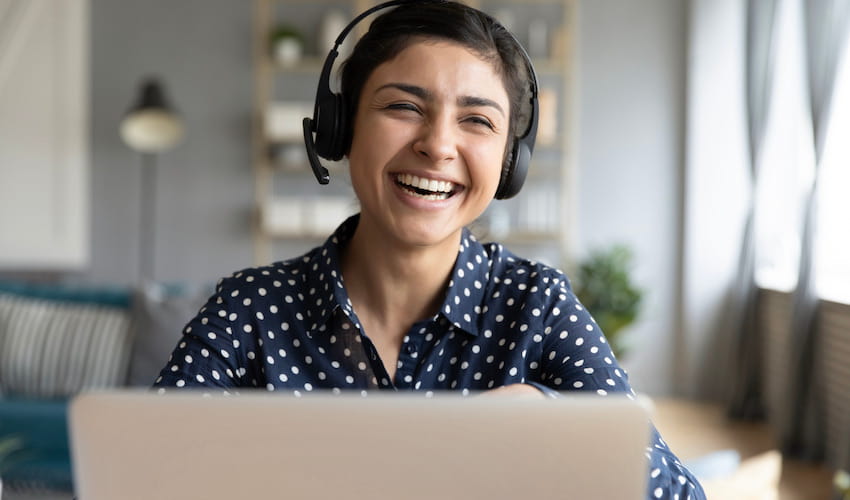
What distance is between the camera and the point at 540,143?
243 inches

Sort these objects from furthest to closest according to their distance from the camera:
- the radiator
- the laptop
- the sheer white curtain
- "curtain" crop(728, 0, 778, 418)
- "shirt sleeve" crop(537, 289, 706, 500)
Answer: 1. the sheer white curtain
2. "curtain" crop(728, 0, 778, 418)
3. the radiator
4. "shirt sleeve" crop(537, 289, 706, 500)
5. the laptop

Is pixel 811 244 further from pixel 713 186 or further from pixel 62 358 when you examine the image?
pixel 62 358

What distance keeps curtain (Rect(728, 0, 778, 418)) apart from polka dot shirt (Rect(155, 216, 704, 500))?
13.8 feet

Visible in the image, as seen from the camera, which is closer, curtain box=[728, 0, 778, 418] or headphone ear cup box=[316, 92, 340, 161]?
headphone ear cup box=[316, 92, 340, 161]

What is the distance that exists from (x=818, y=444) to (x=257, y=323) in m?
3.64

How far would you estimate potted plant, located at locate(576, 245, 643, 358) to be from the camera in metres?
5.70

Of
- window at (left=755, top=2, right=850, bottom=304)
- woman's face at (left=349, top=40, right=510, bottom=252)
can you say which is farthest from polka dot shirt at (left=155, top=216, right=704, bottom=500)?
window at (left=755, top=2, right=850, bottom=304)

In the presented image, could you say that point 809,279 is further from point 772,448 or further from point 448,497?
point 448,497

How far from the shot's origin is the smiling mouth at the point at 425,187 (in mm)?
1236

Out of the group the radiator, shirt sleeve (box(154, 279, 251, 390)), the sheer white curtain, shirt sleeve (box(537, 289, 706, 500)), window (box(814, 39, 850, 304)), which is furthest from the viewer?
the sheer white curtain

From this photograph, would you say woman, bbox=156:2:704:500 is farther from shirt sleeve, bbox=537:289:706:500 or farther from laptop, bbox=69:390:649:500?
laptop, bbox=69:390:649:500

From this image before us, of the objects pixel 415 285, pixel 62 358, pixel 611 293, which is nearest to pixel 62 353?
pixel 62 358

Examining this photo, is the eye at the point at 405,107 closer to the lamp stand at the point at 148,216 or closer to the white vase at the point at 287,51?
the white vase at the point at 287,51

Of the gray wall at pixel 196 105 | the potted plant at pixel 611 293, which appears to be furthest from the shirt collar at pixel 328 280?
the gray wall at pixel 196 105
